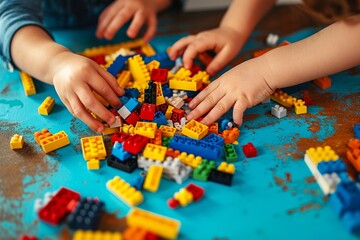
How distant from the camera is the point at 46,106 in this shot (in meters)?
0.92

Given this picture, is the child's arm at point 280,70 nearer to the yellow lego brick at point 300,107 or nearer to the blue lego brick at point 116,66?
the yellow lego brick at point 300,107

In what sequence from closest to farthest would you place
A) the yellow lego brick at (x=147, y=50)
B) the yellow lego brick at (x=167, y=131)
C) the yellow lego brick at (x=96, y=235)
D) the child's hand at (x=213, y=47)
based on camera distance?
the yellow lego brick at (x=96, y=235) < the yellow lego brick at (x=167, y=131) < the child's hand at (x=213, y=47) < the yellow lego brick at (x=147, y=50)

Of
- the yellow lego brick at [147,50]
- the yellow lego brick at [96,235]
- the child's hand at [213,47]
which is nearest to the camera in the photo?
the yellow lego brick at [96,235]

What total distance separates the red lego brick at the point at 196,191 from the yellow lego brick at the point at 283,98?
0.33 metres

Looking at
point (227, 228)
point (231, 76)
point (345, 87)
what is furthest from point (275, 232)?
point (345, 87)

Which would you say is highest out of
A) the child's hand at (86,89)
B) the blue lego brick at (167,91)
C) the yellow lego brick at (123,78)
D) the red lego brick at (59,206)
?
the child's hand at (86,89)

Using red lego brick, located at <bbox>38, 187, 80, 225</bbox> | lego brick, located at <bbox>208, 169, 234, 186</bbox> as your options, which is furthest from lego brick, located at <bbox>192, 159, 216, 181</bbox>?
red lego brick, located at <bbox>38, 187, 80, 225</bbox>

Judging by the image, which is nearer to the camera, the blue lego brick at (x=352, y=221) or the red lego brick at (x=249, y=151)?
the blue lego brick at (x=352, y=221)

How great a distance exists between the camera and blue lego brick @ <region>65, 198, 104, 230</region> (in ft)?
2.09

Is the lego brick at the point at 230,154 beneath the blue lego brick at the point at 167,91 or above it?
beneath

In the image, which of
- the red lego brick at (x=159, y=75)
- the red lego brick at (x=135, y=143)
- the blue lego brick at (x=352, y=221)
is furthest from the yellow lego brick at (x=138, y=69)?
the blue lego brick at (x=352, y=221)

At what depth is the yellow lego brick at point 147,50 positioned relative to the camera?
44.8 inches

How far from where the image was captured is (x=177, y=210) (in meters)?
0.68

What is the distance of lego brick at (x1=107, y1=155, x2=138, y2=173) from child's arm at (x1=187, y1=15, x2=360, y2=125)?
6.7 inches
